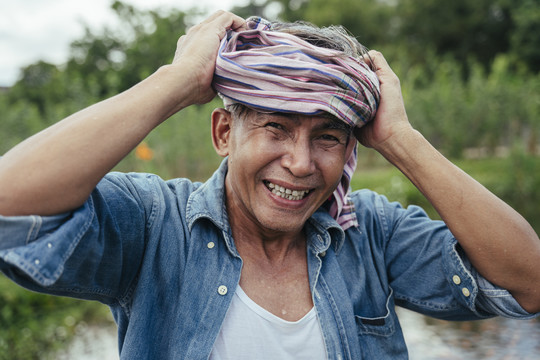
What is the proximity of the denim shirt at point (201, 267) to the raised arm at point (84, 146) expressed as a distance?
5 centimetres

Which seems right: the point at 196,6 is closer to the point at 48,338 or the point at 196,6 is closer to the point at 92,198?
the point at 48,338

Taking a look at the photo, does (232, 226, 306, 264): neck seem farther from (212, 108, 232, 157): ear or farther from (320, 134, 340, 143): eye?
(320, 134, 340, 143): eye

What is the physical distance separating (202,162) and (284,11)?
96.0 feet

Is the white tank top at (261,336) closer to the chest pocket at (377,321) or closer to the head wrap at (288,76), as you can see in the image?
the chest pocket at (377,321)

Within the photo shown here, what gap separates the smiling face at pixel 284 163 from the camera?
167cm

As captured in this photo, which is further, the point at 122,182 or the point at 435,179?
the point at 435,179

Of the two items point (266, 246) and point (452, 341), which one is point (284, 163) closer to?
point (266, 246)

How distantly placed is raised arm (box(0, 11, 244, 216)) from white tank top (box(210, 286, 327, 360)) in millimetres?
590

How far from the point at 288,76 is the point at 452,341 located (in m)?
3.66

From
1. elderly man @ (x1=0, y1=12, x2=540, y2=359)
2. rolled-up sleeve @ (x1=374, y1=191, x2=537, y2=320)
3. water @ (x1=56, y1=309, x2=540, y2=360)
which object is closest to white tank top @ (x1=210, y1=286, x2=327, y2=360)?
elderly man @ (x1=0, y1=12, x2=540, y2=359)

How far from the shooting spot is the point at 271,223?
1.72 meters

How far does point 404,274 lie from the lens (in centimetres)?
193

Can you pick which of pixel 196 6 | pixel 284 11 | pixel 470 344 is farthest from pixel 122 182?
pixel 284 11

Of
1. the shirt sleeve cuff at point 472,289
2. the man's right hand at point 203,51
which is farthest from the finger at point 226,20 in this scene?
the shirt sleeve cuff at point 472,289
